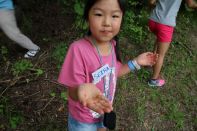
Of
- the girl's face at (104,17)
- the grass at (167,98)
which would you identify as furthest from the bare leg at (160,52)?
the girl's face at (104,17)

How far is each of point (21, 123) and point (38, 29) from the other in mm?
1507

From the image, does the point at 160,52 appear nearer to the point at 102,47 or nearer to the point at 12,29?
the point at 102,47

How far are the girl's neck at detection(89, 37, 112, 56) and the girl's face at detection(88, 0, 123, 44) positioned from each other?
0.12 meters

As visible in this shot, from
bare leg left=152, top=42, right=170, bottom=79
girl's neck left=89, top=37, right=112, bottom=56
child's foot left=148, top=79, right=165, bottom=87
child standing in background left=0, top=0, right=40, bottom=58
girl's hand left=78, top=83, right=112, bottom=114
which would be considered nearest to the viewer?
girl's hand left=78, top=83, right=112, bottom=114

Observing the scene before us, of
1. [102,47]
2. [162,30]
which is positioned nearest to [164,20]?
[162,30]

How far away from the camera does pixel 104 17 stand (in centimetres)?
180

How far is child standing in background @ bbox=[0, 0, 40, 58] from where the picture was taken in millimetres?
3561

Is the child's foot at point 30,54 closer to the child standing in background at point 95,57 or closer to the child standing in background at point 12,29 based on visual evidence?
the child standing in background at point 12,29

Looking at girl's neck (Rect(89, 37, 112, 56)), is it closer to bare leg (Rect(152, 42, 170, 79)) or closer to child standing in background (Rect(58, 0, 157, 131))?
child standing in background (Rect(58, 0, 157, 131))

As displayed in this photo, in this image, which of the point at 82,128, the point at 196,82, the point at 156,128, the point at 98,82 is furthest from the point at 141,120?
the point at 98,82

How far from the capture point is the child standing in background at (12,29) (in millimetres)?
3561

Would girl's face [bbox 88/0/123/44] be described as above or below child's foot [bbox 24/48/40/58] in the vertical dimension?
above

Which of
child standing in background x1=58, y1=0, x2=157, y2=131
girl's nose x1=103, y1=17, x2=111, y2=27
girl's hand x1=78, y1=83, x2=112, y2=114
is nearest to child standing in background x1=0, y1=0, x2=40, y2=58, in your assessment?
child standing in background x1=58, y1=0, x2=157, y2=131

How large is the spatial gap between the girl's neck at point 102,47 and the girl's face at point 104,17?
12 centimetres
